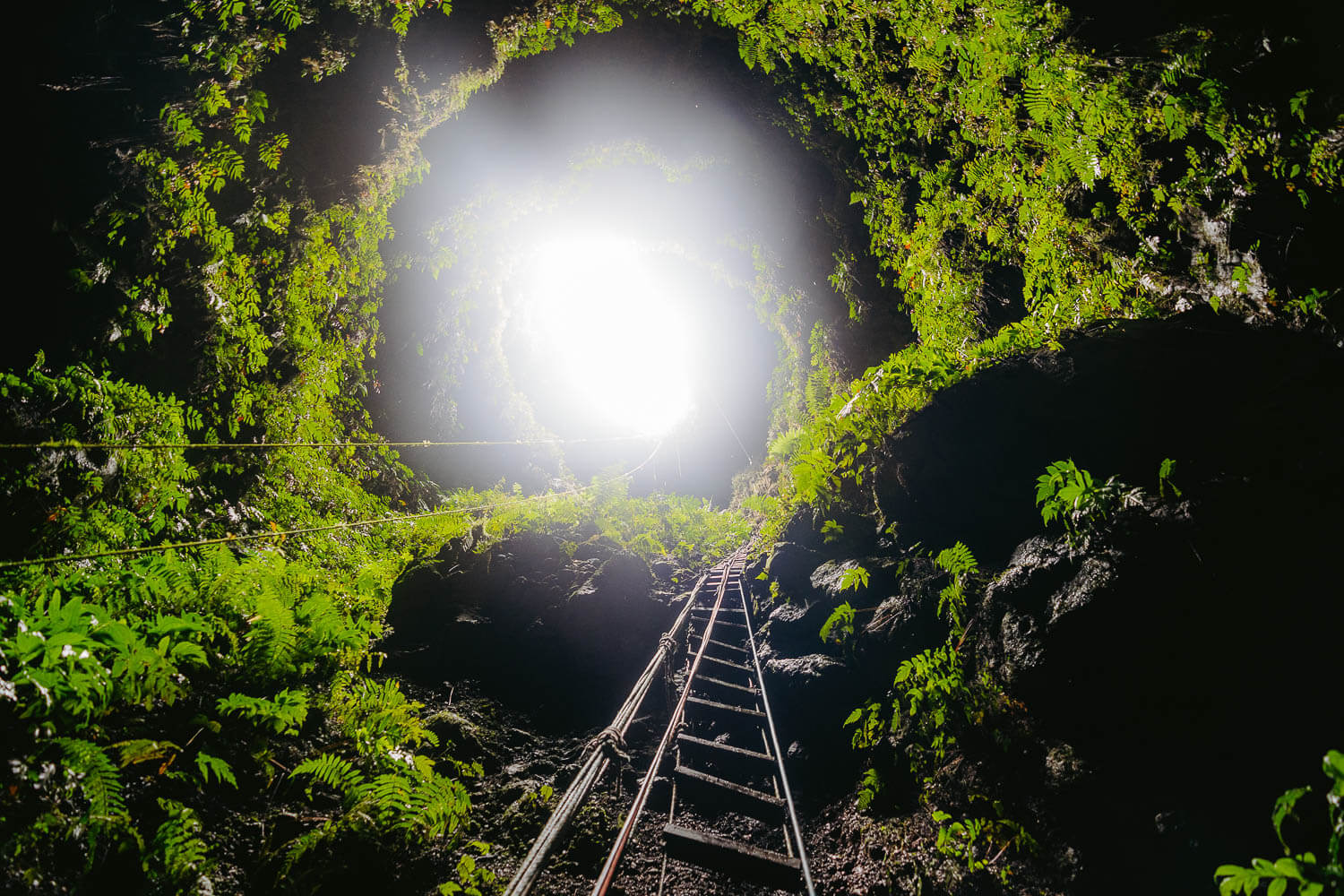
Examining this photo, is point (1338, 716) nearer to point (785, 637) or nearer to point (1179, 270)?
point (1179, 270)

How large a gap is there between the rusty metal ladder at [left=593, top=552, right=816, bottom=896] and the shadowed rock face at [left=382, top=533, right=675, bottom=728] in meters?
1.14

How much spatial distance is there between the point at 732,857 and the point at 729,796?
28.7 inches

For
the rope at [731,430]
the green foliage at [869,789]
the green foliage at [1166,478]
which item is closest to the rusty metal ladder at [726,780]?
the green foliage at [869,789]

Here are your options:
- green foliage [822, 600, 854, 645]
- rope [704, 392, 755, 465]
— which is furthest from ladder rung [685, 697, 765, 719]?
rope [704, 392, 755, 465]

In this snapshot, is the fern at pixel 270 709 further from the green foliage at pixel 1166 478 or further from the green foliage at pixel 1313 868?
the green foliage at pixel 1166 478

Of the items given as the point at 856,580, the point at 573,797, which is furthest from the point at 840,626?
the point at 573,797

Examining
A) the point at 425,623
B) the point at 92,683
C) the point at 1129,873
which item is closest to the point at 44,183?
the point at 92,683

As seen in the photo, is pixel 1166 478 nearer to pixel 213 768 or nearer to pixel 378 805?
pixel 378 805

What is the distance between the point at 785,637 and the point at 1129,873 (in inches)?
153

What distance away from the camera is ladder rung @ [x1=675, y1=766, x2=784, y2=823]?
4293 mm

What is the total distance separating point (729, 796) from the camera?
448cm

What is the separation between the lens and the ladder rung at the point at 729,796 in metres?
4.29

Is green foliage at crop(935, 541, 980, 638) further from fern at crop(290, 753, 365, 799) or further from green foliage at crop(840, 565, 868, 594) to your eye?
fern at crop(290, 753, 365, 799)

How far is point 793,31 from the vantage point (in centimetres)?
748
